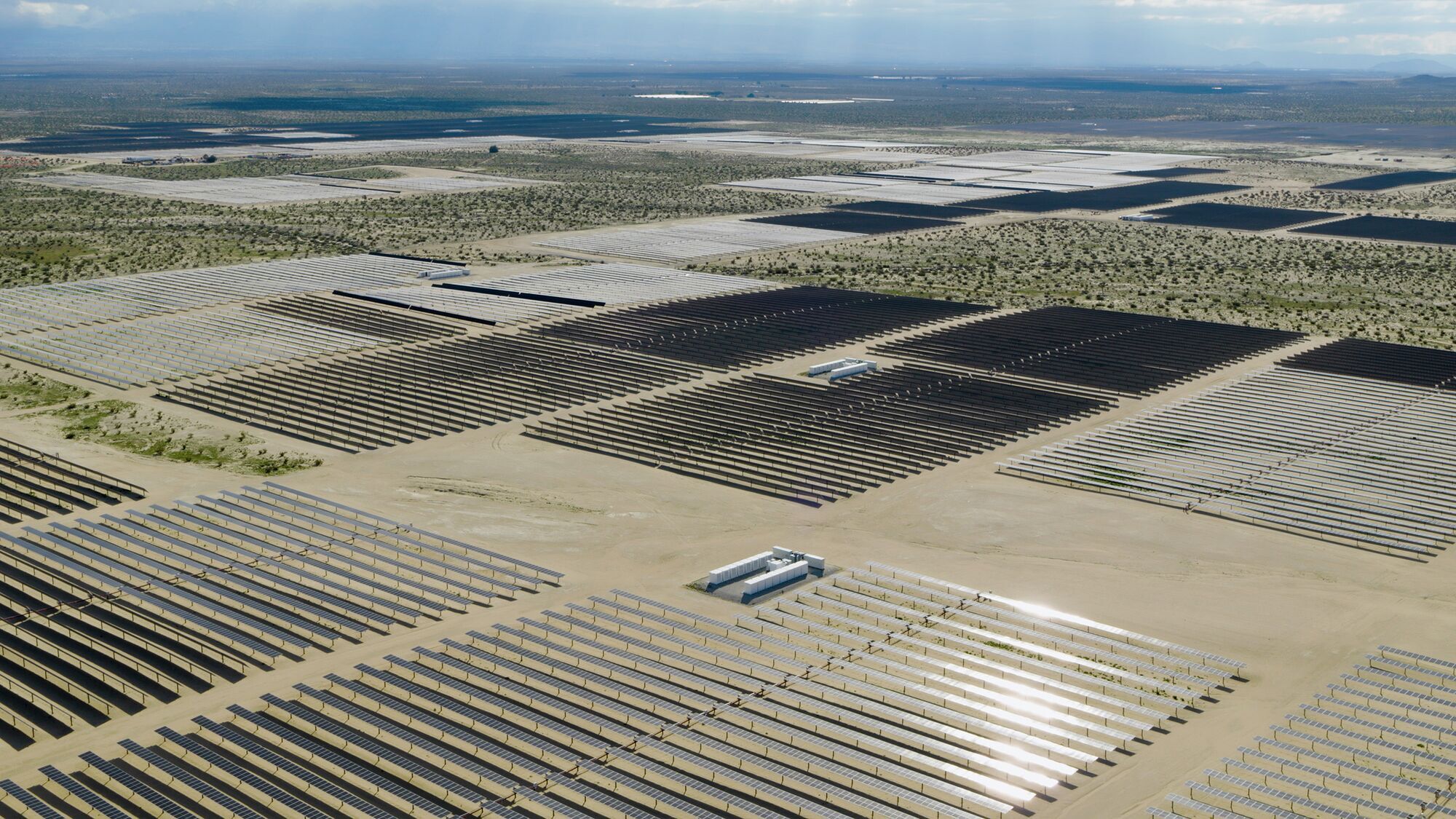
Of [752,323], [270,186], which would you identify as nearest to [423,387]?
[752,323]

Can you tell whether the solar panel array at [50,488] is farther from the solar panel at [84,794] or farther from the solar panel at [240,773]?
the solar panel at [84,794]

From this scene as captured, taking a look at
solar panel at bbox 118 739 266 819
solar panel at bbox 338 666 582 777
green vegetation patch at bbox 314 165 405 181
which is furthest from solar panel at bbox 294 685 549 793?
green vegetation patch at bbox 314 165 405 181

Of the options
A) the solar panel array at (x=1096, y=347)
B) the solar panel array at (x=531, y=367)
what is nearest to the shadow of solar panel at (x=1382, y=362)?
the solar panel array at (x=1096, y=347)

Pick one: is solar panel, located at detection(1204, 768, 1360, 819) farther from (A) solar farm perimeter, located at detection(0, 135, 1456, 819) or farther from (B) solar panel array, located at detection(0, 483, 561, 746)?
(B) solar panel array, located at detection(0, 483, 561, 746)

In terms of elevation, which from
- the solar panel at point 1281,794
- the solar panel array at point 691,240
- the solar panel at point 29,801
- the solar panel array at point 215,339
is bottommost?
the solar panel at point 1281,794

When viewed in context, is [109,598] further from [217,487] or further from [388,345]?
[388,345]

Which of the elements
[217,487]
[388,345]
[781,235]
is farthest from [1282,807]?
[781,235]
